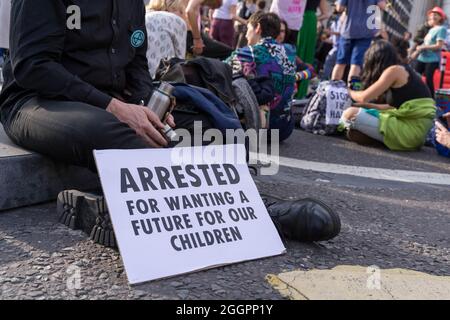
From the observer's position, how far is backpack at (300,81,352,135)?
5484 millimetres

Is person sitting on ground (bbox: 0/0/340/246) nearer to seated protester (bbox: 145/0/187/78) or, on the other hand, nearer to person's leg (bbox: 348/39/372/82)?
seated protester (bbox: 145/0/187/78)

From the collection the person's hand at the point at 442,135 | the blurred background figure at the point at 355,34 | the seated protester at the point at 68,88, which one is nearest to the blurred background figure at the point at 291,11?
the blurred background figure at the point at 355,34

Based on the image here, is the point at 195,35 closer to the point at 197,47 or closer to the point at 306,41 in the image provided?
the point at 197,47

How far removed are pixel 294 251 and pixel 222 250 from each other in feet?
1.13

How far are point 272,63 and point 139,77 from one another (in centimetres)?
193

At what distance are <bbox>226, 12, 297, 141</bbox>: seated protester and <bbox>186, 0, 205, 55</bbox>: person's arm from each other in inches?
31.1

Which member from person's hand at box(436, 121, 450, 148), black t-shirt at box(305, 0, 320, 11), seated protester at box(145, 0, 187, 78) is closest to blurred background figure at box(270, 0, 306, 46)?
black t-shirt at box(305, 0, 320, 11)

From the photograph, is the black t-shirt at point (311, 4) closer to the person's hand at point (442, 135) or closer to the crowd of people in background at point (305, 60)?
the crowd of people in background at point (305, 60)

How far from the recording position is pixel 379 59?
5.33m

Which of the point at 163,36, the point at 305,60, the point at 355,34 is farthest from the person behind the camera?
the point at 305,60

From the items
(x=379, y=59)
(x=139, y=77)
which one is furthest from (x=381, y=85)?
(x=139, y=77)

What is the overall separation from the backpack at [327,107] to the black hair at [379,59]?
0.30 meters

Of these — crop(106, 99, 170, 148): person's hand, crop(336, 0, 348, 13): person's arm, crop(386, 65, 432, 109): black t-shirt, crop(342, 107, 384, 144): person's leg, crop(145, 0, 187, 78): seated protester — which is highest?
crop(336, 0, 348, 13): person's arm

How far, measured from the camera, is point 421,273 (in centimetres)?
220
